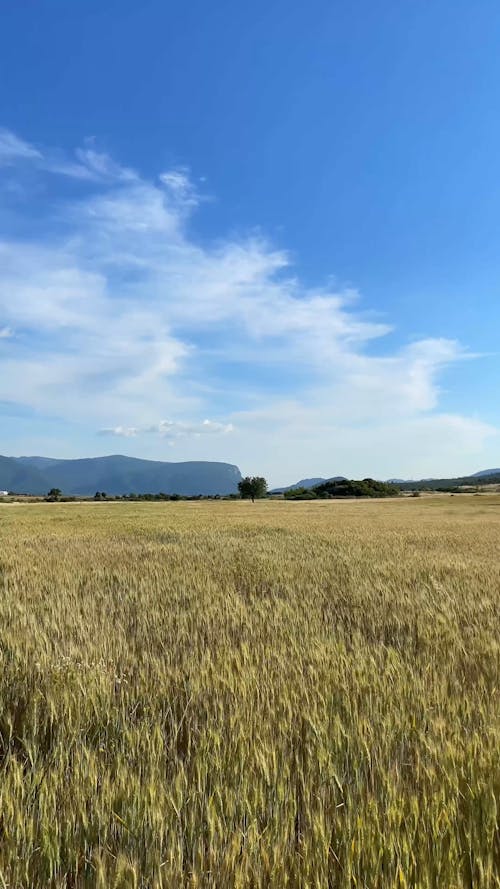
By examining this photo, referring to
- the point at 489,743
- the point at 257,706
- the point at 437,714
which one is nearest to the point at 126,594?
the point at 257,706

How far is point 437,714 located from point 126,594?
486 centimetres

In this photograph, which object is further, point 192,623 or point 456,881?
point 192,623

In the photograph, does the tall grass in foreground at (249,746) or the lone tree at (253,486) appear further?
the lone tree at (253,486)

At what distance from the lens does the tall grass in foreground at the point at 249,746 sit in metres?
1.74

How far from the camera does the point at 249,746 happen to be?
2.52m

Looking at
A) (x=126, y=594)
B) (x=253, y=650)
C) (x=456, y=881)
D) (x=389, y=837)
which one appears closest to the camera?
(x=456, y=881)

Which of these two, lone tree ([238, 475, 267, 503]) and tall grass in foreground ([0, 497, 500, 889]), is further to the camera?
lone tree ([238, 475, 267, 503])

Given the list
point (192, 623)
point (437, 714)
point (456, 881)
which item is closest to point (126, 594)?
point (192, 623)

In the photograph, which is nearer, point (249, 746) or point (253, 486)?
point (249, 746)

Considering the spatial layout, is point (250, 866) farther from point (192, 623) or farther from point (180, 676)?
point (192, 623)

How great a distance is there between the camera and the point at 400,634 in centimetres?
513

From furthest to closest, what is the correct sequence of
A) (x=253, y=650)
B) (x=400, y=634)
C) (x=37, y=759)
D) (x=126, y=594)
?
(x=126, y=594) < (x=400, y=634) < (x=253, y=650) < (x=37, y=759)

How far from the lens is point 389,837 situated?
5.97 feet

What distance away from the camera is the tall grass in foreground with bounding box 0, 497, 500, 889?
174 cm
